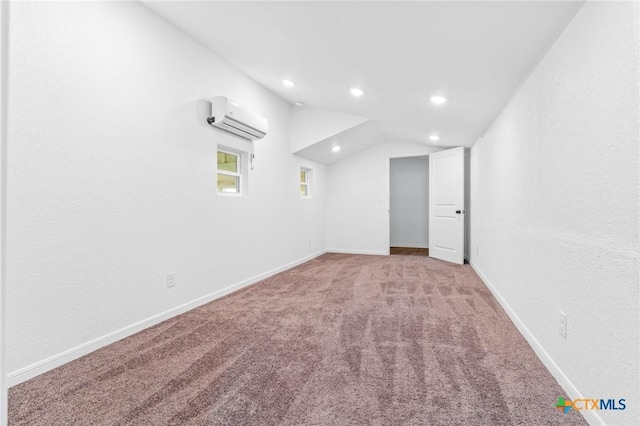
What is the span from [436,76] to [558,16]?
1112mm

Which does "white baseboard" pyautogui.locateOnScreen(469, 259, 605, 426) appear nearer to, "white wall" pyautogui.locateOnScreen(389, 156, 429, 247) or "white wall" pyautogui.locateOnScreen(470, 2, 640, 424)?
"white wall" pyautogui.locateOnScreen(470, 2, 640, 424)

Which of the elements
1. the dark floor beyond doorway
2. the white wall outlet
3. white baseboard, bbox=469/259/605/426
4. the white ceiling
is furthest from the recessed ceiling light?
the dark floor beyond doorway

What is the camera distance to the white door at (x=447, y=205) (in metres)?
5.46

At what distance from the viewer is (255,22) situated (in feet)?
7.95

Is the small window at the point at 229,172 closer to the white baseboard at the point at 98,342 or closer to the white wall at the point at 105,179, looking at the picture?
the white wall at the point at 105,179

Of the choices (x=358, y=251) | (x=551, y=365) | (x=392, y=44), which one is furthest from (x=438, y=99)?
(x=358, y=251)

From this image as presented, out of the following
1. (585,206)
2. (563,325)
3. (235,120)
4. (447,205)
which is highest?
(235,120)

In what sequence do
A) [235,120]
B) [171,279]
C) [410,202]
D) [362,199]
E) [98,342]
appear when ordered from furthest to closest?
[410,202] → [362,199] → [235,120] → [171,279] → [98,342]

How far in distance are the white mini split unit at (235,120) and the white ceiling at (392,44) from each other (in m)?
0.48

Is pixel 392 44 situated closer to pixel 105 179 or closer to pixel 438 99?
pixel 438 99

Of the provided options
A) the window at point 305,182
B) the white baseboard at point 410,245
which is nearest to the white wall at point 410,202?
the white baseboard at point 410,245

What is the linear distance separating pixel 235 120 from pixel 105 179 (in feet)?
4.76

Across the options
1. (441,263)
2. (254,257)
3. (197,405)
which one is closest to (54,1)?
(197,405)

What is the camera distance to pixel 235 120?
3320mm
